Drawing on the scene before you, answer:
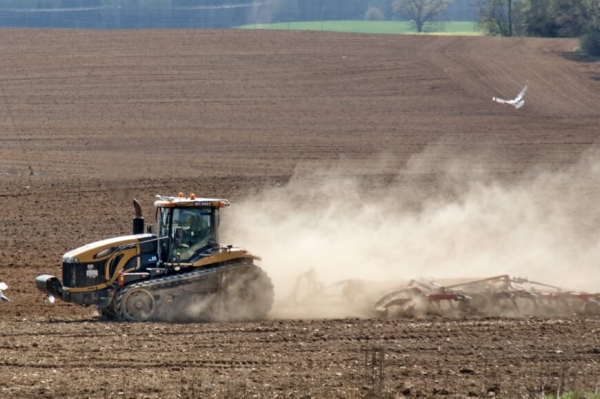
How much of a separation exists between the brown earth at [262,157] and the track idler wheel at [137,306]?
404 mm

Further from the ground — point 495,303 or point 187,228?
point 187,228

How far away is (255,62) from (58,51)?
10.4 m

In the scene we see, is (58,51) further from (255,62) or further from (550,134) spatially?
(550,134)

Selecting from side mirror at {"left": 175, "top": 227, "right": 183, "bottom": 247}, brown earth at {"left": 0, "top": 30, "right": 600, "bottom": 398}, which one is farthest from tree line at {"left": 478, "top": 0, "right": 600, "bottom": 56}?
side mirror at {"left": 175, "top": 227, "right": 183, "bottom": 247}

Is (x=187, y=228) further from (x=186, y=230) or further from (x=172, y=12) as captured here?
(x=172, y=12)

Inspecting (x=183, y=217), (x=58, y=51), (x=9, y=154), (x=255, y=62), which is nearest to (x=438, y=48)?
(x=255, y=62)

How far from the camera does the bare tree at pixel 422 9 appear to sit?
80375 mm

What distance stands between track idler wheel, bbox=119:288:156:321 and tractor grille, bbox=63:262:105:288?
59 cm

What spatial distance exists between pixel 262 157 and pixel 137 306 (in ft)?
65.2

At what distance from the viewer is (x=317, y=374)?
12266 mm

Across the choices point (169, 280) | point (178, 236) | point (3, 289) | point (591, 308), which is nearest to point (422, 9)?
point (591, 308)

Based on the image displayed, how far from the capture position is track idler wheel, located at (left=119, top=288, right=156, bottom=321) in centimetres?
1553

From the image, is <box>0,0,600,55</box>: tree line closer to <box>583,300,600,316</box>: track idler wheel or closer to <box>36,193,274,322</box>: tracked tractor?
<box>583,300,600,316</box>: track idler wheel

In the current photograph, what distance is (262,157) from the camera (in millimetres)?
35188
